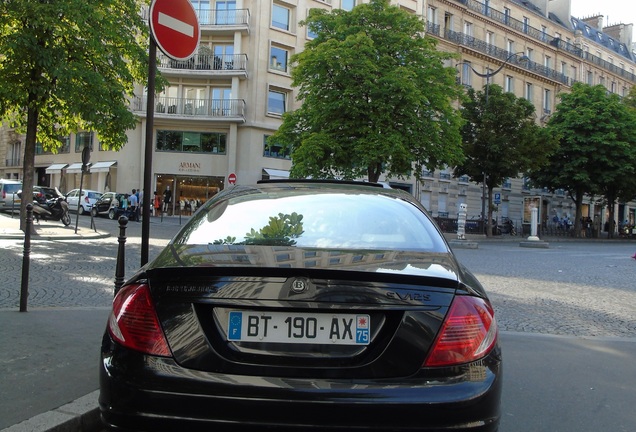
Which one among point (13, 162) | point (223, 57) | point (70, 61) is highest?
point (223, 57)

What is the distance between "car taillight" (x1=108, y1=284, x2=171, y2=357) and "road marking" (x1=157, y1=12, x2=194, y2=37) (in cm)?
319

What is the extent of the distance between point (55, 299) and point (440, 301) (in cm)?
602

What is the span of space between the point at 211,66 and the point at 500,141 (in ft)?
65.8

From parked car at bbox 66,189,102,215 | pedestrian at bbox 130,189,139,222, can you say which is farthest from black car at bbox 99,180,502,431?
parked car at bbox 66,189,102,215

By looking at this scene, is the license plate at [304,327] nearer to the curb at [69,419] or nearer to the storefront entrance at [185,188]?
the curb at [69,419]

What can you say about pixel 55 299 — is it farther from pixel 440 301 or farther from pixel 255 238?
pixel 440 301

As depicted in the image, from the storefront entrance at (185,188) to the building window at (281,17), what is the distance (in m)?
11.6

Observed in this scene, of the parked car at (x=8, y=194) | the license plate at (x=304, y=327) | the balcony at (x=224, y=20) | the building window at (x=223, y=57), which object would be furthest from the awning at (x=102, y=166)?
the license plate at (x=304, y=327)

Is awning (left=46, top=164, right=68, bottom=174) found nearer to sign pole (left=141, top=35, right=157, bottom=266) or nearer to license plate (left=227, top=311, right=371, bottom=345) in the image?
sign pole (left=141, top=35, right=157, bottom=266)

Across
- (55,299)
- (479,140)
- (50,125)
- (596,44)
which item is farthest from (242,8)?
(596,44)

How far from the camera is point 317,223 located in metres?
3.00

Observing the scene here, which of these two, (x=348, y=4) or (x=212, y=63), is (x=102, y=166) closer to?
(x=212, y=63)

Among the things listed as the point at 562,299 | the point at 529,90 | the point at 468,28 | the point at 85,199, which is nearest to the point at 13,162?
the point at 85,199

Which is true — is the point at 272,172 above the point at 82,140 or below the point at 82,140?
below
